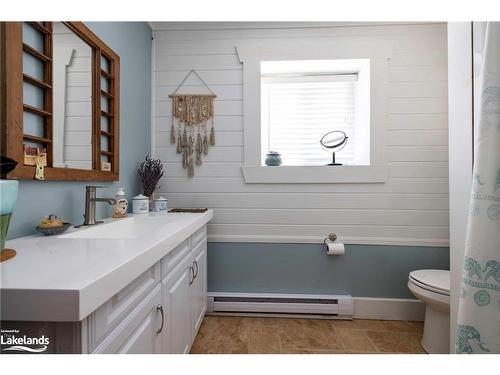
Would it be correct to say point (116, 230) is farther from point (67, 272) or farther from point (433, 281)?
point (433, 281)

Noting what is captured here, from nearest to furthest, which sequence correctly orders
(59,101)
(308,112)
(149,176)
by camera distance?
(59,101) < (149,176) < (308,112)

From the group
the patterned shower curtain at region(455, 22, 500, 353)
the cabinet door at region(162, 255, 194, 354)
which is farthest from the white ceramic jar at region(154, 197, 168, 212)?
the patterned shower curtain at region(455, 22, 500, 353)

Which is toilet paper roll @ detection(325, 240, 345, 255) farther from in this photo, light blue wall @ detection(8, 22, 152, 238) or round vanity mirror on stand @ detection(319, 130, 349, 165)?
light blue wall @ detection(8, 22, 152, 238)

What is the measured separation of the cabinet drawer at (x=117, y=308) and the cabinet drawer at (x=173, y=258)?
10 centimetres

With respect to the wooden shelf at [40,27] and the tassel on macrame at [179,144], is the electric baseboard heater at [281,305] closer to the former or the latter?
the tassel on macrame at [179,144]

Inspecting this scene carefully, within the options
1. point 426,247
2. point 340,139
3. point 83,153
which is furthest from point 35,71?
point 426,247

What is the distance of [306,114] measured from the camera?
229 centimetres

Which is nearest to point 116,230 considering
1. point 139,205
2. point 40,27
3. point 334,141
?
point 139,205

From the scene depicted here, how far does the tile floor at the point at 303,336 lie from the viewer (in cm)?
163

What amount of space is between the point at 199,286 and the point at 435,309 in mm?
1563

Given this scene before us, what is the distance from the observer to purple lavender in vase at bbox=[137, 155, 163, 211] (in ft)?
6.30

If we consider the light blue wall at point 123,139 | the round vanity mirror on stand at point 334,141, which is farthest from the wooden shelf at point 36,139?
the round vanity mirror on stand at point 334,141
